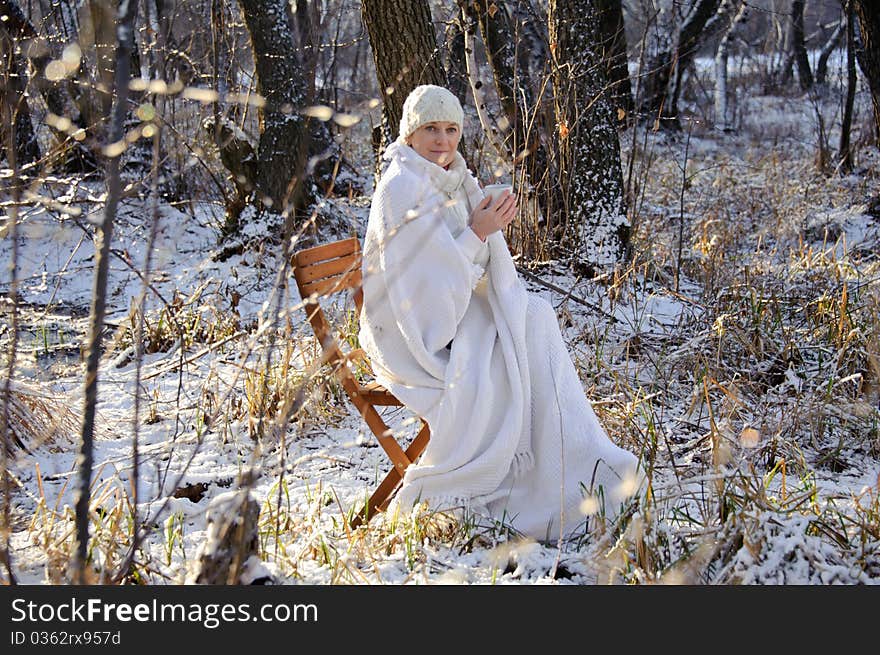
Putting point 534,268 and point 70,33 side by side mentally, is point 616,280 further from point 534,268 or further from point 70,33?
→ point 70,33

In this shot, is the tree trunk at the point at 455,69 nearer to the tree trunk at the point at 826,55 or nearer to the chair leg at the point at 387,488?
the chair leg at the point at 387,488

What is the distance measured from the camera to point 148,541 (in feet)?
10.1

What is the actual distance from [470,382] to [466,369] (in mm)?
46

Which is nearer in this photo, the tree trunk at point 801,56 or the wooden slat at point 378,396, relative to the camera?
the wooden slat at point 378,396

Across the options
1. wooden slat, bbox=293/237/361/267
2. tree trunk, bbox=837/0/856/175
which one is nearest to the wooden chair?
wooden slat, bbox=293/237/361/267

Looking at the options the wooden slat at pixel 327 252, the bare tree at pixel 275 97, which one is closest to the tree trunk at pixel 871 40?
the bare tree at pixel 275 97

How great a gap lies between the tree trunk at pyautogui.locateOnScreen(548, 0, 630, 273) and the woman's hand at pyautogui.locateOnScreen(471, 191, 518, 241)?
257 cm

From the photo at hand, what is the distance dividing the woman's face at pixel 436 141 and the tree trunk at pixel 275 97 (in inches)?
137

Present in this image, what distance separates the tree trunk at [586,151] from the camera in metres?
5.67

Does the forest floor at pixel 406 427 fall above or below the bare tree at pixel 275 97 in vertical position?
below

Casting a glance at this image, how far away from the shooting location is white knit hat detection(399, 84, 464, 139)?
10.1 feet

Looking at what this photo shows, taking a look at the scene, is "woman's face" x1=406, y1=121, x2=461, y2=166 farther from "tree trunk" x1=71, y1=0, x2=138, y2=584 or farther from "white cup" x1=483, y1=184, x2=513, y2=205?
"tree trunk" x1=71, y1=0, x2=138, y2=584

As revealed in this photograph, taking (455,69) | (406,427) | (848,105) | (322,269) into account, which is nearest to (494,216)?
(322,269)
